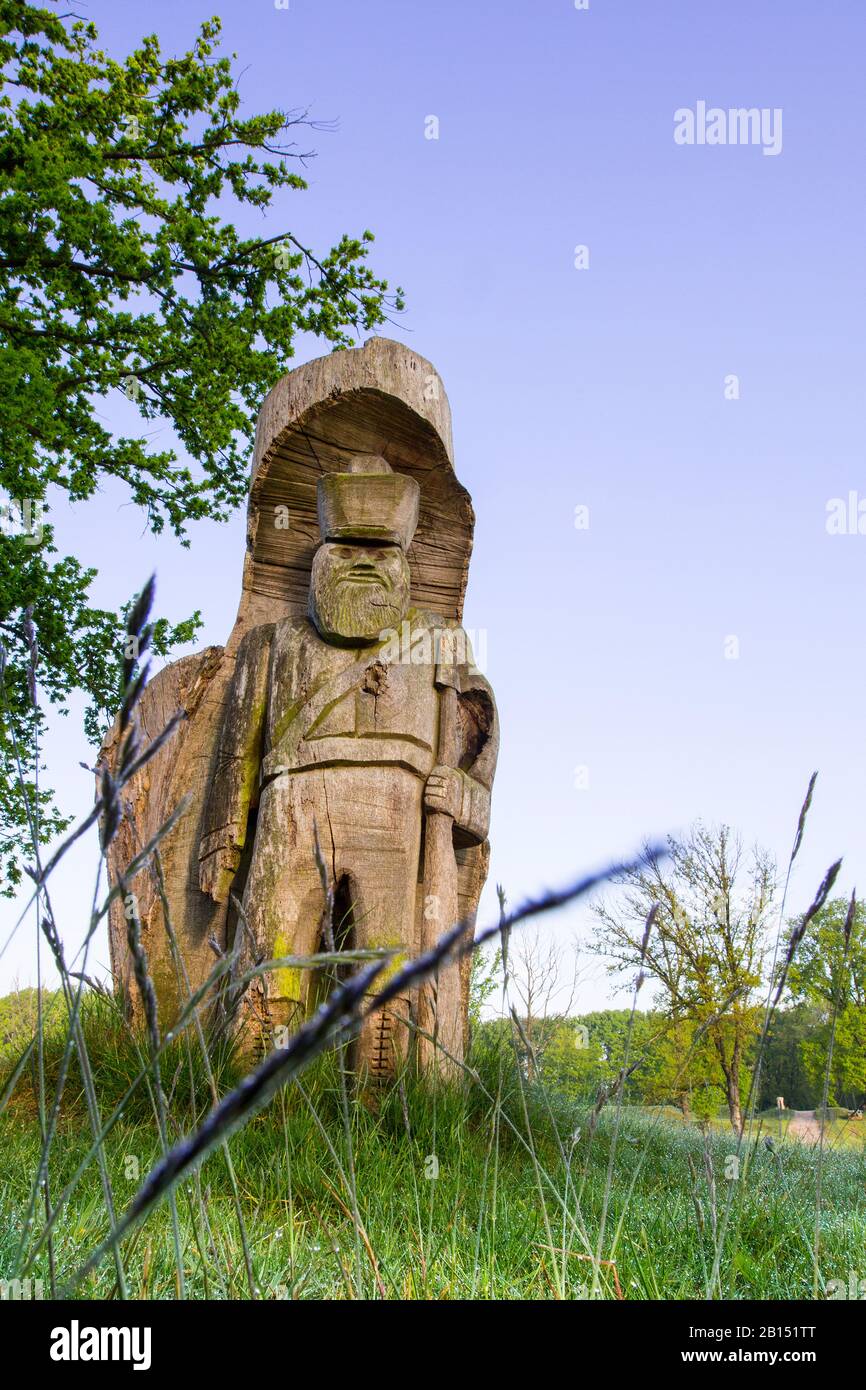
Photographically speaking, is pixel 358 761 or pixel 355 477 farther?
pixel 355 477

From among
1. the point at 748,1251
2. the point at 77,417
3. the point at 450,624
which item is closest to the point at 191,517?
the point at 77,417

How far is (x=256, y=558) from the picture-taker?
6.54m

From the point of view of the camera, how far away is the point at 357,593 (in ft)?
18.6

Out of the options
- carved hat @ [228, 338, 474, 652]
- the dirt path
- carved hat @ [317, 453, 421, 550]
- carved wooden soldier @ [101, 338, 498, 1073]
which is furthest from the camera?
carved hat @ [228, 338, 474, 652]

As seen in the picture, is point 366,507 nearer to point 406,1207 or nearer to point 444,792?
point 444,792

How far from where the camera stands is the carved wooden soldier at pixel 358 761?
5.03 meters

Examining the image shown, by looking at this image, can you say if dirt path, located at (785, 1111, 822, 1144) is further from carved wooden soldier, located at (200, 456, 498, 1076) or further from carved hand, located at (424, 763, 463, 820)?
carved hand, located at (424, 763, 463, 820)

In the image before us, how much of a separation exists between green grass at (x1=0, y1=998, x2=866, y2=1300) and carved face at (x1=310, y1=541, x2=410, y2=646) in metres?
2.33

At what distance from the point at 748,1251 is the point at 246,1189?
5.23 ft

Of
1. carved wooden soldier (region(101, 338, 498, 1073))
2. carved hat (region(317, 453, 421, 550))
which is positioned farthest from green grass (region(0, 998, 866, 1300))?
carved hat (region(317, 453, 421, 550))

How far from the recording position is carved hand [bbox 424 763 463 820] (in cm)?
545

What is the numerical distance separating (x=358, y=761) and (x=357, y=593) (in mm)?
972

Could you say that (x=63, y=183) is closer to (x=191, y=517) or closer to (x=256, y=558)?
(x=191, y=517)

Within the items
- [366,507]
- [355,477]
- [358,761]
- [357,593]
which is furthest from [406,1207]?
[355,477]
